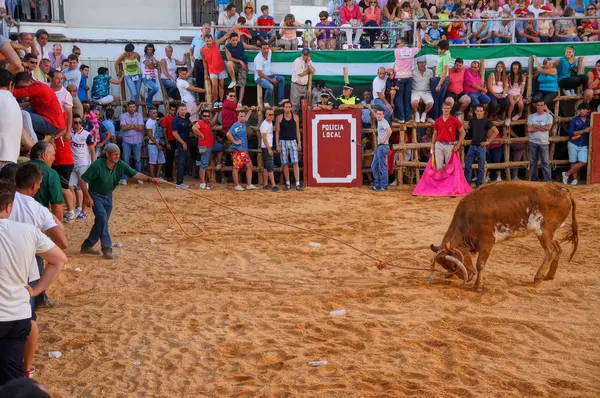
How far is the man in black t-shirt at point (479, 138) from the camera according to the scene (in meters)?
18.5

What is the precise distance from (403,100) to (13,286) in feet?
49.5

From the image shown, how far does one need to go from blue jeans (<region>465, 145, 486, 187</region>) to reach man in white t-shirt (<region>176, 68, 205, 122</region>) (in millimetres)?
7011

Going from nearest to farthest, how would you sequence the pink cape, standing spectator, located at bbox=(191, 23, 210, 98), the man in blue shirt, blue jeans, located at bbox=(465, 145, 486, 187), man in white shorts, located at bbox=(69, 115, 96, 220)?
man in white shorts, located at bbox=(69, 115, 96, 220) < the pink cape < blue jeans, located at bbox=(465, 145, 486, 187) < the man in blue shirt < standing spectator, located at bbox=(191, 23, 210, 98)

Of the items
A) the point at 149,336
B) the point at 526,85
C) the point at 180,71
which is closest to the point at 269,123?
the point at 180,71

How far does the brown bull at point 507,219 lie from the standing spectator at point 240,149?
9522mm

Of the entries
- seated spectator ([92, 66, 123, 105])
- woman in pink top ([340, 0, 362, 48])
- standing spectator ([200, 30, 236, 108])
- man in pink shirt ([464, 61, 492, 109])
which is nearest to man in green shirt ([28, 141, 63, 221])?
standing spectator ([200, 30, 236, 108])

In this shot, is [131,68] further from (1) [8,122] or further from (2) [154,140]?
(1) [8,122]

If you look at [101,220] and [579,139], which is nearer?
[101,220]

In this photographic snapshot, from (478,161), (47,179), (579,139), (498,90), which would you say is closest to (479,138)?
(478,161)

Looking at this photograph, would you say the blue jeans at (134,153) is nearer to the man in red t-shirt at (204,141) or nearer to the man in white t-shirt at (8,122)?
the man in red t-shirt at (204,141)

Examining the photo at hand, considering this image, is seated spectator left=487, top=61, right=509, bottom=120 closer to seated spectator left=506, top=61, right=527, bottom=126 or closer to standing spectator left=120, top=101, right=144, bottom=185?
seated spectator left=506, top=61, right=527, bottom=126

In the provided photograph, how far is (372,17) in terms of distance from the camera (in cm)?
2109

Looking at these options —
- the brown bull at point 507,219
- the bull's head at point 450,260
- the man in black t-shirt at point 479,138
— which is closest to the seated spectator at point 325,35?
the man in black t-shirt at point 479,138

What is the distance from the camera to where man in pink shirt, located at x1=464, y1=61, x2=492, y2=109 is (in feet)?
63.7
